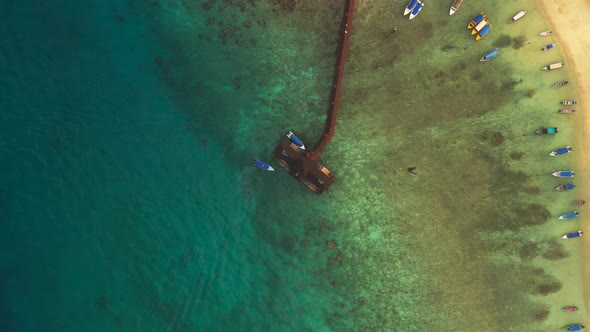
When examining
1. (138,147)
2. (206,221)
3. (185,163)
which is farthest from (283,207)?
(138,147)

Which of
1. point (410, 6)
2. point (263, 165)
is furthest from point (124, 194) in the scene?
point (410, 6)

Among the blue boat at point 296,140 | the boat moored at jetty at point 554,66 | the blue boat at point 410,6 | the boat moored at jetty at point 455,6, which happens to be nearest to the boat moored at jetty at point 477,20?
the boat moored at jetty at point 455,6

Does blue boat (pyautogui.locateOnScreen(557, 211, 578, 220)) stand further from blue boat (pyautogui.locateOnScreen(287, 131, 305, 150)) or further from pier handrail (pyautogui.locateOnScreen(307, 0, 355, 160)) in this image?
blue boat (pyautogui.locateOnScreen(287, 131, 305, 150))

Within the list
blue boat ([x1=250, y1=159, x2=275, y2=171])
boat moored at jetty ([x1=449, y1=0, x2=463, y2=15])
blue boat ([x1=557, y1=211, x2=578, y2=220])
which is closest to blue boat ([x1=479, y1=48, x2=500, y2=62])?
boat moored at jetty ([x1=449, y1=0, x2=463, y2=15])

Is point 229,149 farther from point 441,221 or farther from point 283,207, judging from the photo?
point 441,221

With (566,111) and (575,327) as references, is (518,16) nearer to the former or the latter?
(566,111)

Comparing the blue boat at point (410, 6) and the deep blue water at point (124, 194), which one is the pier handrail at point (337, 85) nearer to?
the deep blue water at point (124, 194)
